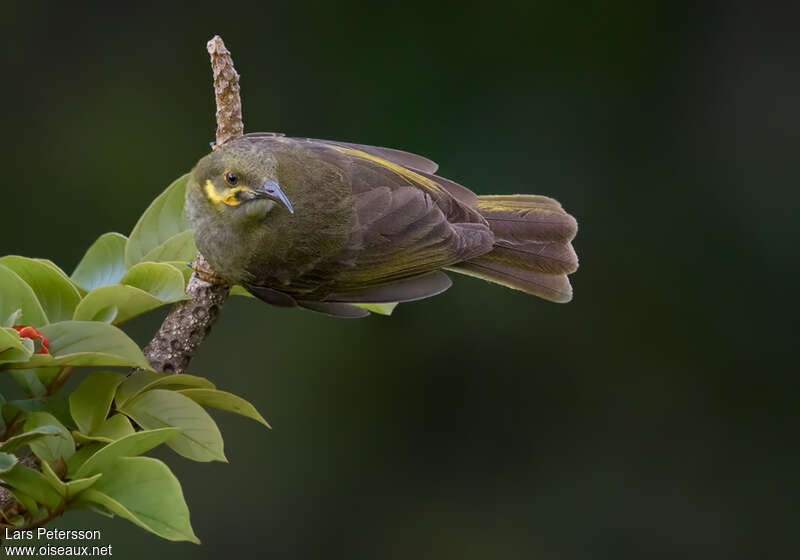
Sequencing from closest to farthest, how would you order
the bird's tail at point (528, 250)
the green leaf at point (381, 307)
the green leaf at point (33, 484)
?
1. the green leaf at point (33, 484)
2. the green leaf at point (381, 307)
3. the bird's tail at point (528, 250)

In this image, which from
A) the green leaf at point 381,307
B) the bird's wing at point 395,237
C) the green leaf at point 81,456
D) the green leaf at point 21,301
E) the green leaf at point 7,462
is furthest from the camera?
the bird's wing at point 395,237

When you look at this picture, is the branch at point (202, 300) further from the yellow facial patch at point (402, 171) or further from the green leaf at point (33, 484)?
the yellow facial patch at point (402, 171)

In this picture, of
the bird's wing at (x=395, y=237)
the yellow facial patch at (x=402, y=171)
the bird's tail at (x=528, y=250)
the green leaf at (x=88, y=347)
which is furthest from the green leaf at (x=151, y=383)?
the bird's tail at (x=528, y=250)

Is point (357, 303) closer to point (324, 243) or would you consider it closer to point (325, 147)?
point (324, 243)

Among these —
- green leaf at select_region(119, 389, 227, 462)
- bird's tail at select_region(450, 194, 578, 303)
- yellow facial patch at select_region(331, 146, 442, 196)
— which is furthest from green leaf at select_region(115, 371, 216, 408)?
bird's tail at select_region(450, 194, 578, 303)

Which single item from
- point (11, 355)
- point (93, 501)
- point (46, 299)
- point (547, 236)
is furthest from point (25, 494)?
point (547, 236)

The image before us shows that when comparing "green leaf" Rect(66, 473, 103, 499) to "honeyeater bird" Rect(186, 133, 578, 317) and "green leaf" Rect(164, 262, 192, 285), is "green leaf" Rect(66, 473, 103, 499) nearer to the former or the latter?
"green leaf" Rect(164, 262, 192, 285)

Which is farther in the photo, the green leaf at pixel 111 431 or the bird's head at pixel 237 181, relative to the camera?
the bird's head at pixel 237 181
